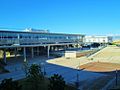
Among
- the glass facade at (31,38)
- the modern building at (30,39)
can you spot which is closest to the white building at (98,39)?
the glass facade at (31,38)

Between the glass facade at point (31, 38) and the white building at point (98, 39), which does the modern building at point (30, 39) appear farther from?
the white building at point (98, 39)

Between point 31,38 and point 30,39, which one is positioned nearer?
point 30,39

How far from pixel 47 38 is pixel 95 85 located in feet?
140

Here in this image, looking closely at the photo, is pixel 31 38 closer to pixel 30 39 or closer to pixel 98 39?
pixel 30 39

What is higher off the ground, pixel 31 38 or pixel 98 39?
pixel 31 38

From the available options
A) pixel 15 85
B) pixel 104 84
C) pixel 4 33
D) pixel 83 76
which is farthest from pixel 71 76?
pixel 4 33

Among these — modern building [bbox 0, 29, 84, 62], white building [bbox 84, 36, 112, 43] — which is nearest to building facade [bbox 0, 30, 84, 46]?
modern building [bbox 0, 29, 84, 62]

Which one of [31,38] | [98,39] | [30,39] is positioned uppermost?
[31,38]

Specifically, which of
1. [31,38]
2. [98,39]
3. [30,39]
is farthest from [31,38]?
[98,39]

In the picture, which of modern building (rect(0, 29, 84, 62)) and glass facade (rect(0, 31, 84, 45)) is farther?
glass facade (rect(0, 31, 84, 45))

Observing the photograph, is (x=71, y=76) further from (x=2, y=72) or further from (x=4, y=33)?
(x=4, y=33)

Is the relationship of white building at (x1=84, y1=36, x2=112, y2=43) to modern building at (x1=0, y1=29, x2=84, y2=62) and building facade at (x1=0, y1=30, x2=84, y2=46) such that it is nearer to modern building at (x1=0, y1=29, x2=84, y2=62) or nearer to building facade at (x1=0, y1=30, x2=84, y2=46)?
building facade at (x1=0, y1=30, x2=84, y2=46)

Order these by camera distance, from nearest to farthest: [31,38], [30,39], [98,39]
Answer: [30,39], [31,38], [98,39]

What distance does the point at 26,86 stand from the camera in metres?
27.7
